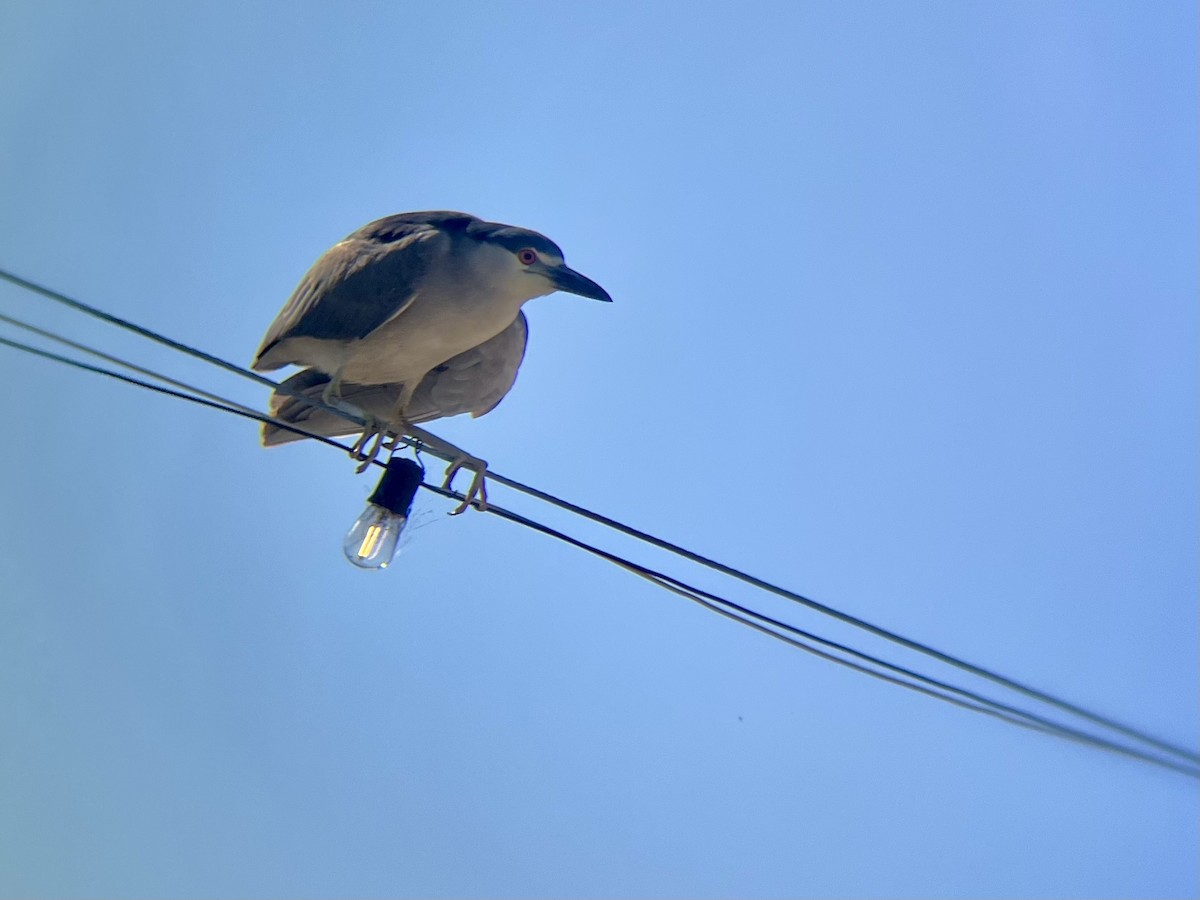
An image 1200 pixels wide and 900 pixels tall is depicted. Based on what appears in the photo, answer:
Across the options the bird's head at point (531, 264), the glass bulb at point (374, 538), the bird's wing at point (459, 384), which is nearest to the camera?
the glass bulb at point (374, 538)

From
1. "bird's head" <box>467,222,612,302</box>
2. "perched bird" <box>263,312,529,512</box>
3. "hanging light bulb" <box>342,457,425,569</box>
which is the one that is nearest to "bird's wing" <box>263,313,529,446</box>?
"perched bird" <box>263,312,529,512</box>

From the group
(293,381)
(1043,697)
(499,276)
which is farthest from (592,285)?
(1043,697)

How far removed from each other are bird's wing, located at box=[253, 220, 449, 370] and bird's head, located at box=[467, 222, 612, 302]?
24 cm

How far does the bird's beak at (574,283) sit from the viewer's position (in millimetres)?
4336

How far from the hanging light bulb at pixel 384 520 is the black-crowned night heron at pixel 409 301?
0.74 metres

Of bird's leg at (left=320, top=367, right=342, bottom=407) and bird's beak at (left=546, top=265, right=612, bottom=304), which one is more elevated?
bird's beak at (left=546, top=265, right=612, bottom=304)

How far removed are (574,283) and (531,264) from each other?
203 mm

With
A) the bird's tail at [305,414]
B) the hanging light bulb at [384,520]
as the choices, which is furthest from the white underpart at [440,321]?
the hanging light bulb at [384,520]

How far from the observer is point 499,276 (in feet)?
14.3

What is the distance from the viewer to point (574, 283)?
14.3ft

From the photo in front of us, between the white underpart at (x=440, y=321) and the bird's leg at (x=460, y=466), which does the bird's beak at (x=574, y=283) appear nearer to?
the white underpart at (x=440, y=321)

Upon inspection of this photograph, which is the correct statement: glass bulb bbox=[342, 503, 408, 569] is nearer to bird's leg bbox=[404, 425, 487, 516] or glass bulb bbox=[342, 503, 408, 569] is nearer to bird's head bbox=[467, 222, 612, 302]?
bird's leg bbox=[404, 425, 487, 516]

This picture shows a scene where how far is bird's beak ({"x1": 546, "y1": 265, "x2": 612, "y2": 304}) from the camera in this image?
14.2ft

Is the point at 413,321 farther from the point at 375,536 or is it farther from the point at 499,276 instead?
the point at 375,536
